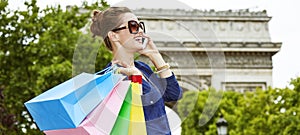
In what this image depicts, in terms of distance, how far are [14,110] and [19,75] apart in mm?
1596

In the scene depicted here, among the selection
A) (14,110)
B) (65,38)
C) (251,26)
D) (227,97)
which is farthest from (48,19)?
(251,26)

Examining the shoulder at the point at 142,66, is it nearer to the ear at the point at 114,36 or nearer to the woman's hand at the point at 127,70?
the woman's hand at the point at 127,70

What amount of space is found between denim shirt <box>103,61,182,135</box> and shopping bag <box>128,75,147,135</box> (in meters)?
0.03

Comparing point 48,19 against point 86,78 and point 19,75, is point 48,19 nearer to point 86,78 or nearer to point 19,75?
point 19,75

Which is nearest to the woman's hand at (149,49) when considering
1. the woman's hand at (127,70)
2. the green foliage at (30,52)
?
the woman's hand at (127,70)

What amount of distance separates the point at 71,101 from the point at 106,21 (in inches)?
25.2

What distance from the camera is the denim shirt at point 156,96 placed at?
5.59m

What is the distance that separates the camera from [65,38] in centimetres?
2852

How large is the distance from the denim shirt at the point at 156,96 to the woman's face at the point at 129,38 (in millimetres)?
162

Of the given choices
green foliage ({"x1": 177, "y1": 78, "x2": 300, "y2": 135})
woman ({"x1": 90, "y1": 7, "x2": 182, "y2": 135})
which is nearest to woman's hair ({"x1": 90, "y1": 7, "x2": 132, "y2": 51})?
woman ({"x1": 90, "y1": 7, "x2": 182, "y2": 135})

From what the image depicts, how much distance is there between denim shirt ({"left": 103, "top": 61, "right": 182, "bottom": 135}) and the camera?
559 centimetres

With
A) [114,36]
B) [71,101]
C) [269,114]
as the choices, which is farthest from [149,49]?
[269,114]

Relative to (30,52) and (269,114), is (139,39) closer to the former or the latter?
(30,52)

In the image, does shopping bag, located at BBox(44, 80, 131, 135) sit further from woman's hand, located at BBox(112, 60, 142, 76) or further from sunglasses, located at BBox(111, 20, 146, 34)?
sunglasses, located at BBox(111, 20, 146, 34)
